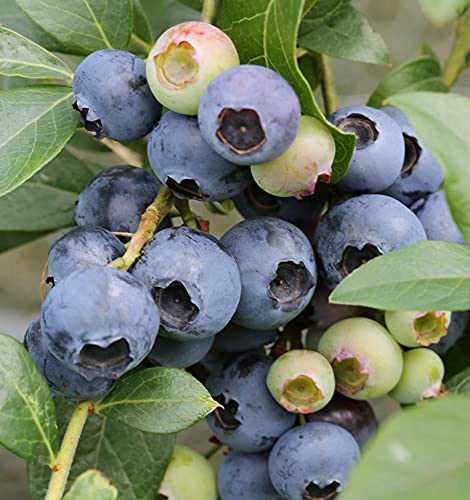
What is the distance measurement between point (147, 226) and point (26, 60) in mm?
232

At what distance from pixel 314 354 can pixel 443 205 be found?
19 cm

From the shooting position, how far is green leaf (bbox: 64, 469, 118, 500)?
1.82 feet

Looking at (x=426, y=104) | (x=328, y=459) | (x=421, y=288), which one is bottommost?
(x=328, y=459)

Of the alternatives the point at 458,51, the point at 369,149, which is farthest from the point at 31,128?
the point at 458,51

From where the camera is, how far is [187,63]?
0.63 metres

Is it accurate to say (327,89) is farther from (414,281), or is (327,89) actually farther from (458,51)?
(414,281)

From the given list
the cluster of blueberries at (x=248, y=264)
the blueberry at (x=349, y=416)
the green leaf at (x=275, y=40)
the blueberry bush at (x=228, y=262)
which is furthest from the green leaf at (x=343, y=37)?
the blueberry at (x=349, y=416)

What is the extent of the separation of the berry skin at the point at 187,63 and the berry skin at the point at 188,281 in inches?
3.9

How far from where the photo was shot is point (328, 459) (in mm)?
739

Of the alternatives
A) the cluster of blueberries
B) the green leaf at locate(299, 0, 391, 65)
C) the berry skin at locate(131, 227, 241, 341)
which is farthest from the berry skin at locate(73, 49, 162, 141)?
the green leaf at locate(299, 0, 391, 65)

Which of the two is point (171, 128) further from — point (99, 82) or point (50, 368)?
point (50, 368)

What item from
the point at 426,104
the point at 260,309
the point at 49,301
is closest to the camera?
the point at 426,104

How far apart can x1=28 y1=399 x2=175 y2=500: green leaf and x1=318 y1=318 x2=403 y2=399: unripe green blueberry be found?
200 mm

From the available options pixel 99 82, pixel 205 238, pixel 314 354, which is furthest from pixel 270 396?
pixel 99 82
